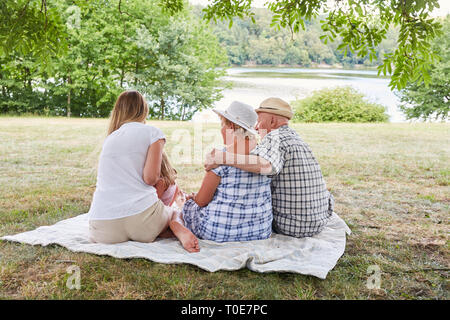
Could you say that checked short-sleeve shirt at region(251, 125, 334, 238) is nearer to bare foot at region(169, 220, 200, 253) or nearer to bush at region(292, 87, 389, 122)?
bare foot at region(169, 220, 200, 253)

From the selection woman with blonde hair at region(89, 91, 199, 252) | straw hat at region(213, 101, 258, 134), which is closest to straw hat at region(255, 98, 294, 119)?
straw hat at region(213, 101, 258, 134)

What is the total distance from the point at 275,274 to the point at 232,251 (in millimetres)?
397

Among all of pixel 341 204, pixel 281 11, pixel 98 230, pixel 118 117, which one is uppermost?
pixel 281 11

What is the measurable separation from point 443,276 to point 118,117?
2.78 meters

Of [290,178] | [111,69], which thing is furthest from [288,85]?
[290,178]

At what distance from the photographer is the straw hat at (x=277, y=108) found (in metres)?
3.18

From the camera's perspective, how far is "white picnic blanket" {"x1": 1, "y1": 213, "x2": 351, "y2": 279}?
273cm

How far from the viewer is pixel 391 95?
2216 centimetres

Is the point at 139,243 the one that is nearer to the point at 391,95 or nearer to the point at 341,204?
the point at 341,204

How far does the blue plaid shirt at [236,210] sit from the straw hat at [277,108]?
1.90ft

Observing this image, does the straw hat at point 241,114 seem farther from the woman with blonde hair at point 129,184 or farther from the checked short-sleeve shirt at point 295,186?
the woman with blonde hair at point 129,184

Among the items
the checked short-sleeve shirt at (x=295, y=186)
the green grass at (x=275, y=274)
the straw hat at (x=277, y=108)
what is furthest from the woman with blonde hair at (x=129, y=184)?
the straw hat at (x=277, y=108)

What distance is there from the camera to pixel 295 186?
3.16m
